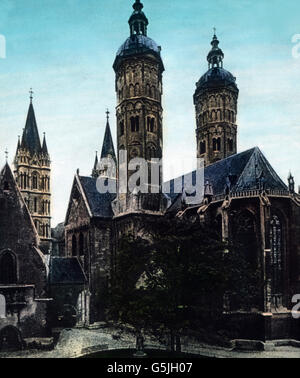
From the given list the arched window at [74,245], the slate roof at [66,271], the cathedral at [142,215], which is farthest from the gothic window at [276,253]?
the arched window at [74,245]

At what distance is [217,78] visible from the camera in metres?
60.1

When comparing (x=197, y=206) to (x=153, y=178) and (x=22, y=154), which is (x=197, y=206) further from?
(x=22, y=154)

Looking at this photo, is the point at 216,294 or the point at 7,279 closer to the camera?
the point at 216,294

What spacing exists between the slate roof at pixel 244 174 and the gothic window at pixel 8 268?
19649 mm

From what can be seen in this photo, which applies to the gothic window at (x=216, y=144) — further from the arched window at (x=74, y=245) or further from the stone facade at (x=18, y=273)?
the stone facade at (x=18, y=273)

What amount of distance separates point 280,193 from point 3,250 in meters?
23.5

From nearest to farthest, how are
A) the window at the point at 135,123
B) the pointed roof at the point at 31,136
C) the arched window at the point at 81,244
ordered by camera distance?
the window at the point at 135,123, the arched window at the point at 81,244, the pointed roof at the point at 31,136

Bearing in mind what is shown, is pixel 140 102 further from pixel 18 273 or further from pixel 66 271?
pixel 18 273

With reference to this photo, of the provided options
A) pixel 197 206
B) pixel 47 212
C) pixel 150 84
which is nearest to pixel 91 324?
pixel 197 206

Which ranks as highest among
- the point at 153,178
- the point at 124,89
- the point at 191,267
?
the point at 124,89

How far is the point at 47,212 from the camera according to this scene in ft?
284

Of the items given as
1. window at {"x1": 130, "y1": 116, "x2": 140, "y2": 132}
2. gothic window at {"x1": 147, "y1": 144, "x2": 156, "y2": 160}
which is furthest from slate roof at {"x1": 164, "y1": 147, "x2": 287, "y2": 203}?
window at {"x1": 130, "y1": 116, "x2": 140, "y2": 132}

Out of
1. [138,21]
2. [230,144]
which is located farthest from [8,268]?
[230,144]

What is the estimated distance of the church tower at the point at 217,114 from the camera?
194 feet
